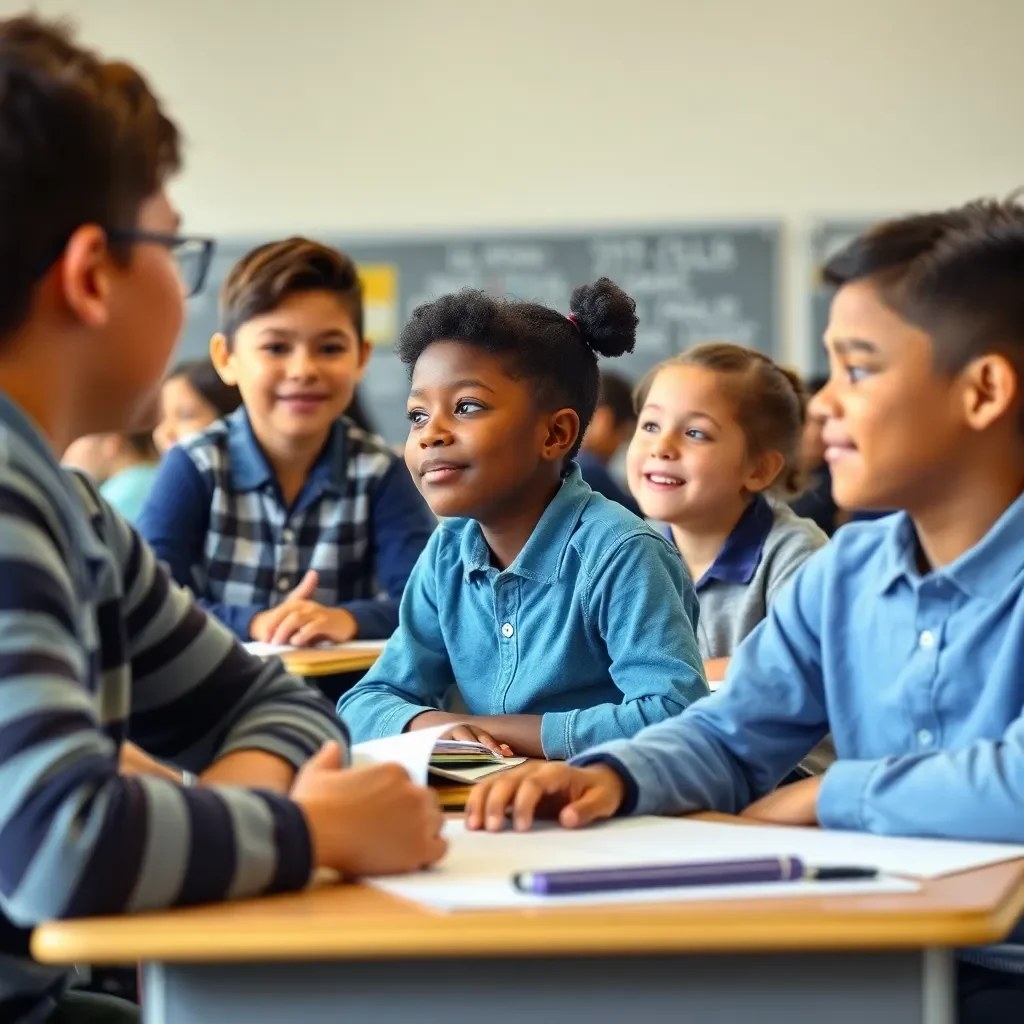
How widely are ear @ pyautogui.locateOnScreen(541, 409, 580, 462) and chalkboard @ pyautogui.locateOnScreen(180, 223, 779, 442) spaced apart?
419cm

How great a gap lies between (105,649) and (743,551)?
1.70 m

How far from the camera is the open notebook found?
1.43m

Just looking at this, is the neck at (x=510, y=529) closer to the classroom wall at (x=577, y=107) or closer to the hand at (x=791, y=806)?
the hand at (x=791, y=806)

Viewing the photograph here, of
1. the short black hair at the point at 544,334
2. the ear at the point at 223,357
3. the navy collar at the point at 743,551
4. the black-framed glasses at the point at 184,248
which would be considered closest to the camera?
the black-framed glasses at the point at 184,248

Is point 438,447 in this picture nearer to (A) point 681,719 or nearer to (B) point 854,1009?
(A) point 681,719

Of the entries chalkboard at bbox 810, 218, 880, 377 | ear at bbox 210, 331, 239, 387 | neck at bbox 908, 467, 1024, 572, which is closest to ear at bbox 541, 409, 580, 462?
neck at bbox 908, 467, 1024, 572

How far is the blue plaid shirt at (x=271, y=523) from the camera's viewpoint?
133 inches

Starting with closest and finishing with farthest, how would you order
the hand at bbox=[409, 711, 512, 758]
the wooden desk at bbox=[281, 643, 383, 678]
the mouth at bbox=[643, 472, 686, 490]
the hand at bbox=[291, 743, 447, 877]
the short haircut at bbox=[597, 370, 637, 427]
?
the hand at bbox=[291, 743, 447, 877]
the hand at bbox=[409, 711, 512, 758]
the wooden desk at bbox=[281, 643, 383, 678]
the mouth at bbox=[643, 472, 686, 490]
the short haircut at bbox=[597, 370, 637, 427]

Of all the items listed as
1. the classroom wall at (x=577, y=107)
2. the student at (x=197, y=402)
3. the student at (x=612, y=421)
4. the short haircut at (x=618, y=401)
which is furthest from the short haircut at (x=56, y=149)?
the classroom wall at (x=577, y=107)

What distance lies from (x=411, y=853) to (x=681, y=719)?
503 millimetres

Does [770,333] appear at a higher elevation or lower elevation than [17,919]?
higher

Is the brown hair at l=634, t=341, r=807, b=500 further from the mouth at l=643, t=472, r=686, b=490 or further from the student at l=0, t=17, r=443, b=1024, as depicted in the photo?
the student at l=0, t=17, r=443, b=1024

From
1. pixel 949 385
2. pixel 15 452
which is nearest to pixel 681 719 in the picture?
pixel 949 385

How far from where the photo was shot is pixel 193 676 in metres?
1.41
